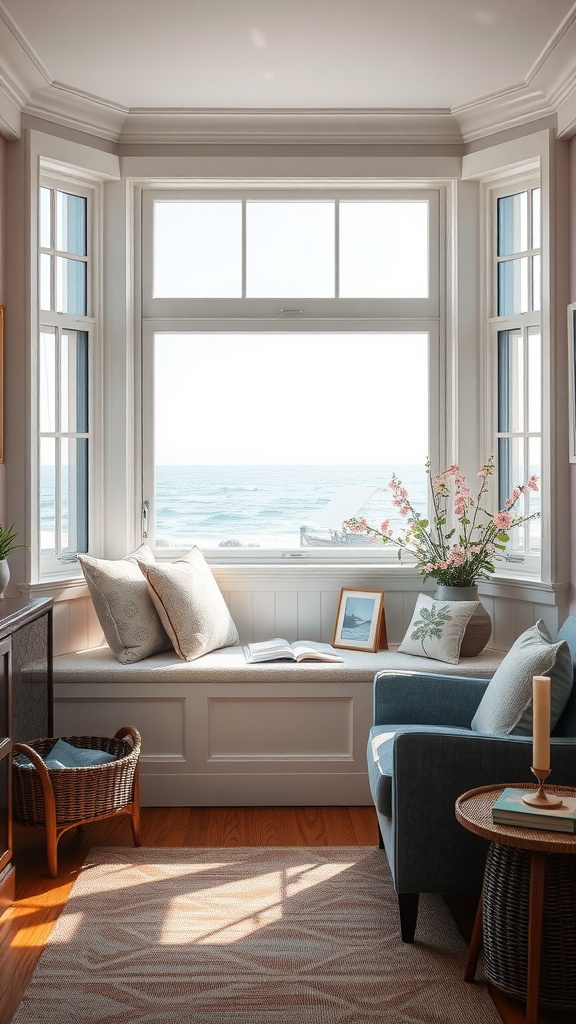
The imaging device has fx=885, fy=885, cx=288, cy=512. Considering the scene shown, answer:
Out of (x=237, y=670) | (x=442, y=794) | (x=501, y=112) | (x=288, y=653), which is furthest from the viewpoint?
(x=501, y=112)

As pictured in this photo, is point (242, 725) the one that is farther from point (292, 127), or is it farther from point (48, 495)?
point (292, 127)

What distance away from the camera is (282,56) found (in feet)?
11.2

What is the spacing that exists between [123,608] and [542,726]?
200 cm

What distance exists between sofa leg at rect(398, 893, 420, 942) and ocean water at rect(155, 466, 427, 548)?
2.04m

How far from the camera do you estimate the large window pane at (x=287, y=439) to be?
14.1ft

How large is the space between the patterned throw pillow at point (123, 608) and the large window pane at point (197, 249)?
141 cm

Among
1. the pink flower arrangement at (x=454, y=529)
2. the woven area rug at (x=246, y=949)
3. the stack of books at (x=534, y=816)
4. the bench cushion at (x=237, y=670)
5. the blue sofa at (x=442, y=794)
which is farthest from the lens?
the pink flower arrangement at (x=454, y=529)

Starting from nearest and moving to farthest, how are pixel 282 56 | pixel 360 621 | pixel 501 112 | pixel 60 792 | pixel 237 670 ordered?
pixel 60 792
pixel 282 56
pixel 237 670
pixel 501 112
pixel 360 621

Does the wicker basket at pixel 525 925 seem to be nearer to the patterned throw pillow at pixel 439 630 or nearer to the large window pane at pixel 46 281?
the patterned throw pillow at pixel 439 630

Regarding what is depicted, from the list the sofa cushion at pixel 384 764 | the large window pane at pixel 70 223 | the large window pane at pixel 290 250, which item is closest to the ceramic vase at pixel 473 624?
the sofa cushion at pixel 384 764

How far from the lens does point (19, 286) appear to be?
3.74 m

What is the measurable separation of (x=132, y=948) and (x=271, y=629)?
1.84 metres

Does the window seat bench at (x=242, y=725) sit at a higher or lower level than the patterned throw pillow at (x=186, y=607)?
lower

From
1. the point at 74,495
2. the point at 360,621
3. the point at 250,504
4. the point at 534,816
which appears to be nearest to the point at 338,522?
the point at 250,504
